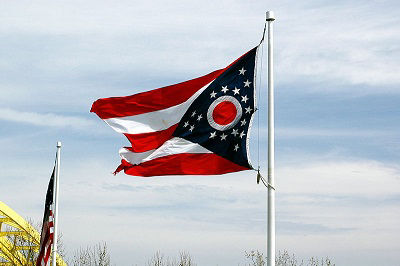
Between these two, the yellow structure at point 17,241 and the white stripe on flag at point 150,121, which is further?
the yellow structure at point 17,241

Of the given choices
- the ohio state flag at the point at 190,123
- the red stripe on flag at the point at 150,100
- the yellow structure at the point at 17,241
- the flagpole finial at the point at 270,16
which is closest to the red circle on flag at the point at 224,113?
the ohio state flag at the point at 190,123

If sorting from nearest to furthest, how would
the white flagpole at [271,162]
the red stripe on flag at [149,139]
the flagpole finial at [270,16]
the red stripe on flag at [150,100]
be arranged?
the white flagpole at [271,162], the flagpole finial at [270,16], the red stripe on flag at [150,100], the red stripe on flag at [149,139]

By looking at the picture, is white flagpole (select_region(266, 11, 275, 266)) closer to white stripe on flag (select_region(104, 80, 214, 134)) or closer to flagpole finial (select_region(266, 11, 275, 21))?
flagpole finial (select_region(266, 11, 275, 21))

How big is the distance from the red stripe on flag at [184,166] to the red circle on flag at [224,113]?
68cm

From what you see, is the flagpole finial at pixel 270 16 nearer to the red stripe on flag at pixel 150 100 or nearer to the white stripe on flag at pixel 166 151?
the red stripe on flag at pixel 150 100

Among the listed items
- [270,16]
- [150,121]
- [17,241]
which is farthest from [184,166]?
[17,241]

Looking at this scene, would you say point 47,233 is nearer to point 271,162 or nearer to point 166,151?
point 166,151

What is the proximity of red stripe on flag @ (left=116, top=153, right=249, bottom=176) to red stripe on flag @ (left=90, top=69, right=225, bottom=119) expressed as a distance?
42.8 inches

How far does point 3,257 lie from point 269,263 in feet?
117

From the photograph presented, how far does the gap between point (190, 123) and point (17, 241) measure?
3447cm

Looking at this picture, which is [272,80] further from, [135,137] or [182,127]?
[135,137]

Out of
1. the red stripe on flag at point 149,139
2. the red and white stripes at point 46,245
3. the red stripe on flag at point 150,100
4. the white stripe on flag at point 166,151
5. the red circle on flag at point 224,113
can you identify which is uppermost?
the red stripe on flag at point 150,100

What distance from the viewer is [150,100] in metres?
14.8

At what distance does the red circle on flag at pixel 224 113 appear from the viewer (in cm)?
1395
